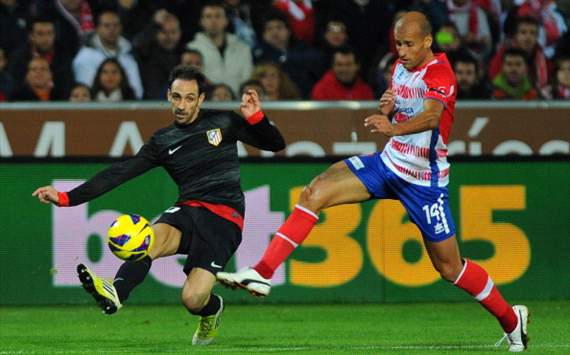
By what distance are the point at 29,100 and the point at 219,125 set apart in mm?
4816

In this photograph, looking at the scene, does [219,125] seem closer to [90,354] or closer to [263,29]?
[90,354]

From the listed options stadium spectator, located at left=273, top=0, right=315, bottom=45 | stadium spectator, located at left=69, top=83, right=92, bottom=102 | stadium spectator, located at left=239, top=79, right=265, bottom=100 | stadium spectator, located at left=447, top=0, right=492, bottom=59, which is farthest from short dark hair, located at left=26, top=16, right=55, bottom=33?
stadium spectator, located at left=447, top=0, right=492, bottom=59

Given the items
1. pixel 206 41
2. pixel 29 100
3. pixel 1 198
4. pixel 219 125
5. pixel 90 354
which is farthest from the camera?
pixel 206 41

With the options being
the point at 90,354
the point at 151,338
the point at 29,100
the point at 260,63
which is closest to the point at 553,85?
the point at 260,63

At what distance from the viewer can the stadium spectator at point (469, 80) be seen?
45.4ft

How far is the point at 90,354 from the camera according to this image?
848cm

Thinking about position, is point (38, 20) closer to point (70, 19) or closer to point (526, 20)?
point (70, 19)

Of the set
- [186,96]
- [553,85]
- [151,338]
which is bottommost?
[151,338]

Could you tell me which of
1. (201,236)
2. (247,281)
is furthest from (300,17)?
(247,281)

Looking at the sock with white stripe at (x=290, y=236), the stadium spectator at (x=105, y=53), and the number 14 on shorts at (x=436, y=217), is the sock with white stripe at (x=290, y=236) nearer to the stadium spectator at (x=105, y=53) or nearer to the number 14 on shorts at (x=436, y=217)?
the number 14 on shorts at (x=436, y=217)

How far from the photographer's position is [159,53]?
14.3 m

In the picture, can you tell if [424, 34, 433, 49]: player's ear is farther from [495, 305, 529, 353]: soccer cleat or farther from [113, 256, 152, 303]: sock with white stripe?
[113, 256, 152, 303]: sock with white stripe

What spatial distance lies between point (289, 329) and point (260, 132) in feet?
6.76

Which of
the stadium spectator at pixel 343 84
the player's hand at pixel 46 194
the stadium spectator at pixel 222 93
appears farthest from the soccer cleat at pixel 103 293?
the stadium spectator at pixel 343 84
